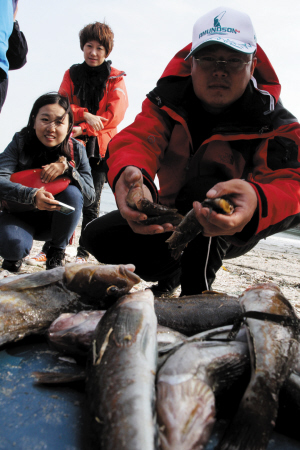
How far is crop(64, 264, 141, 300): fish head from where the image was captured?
1.87 meters

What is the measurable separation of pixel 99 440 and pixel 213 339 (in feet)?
2.31

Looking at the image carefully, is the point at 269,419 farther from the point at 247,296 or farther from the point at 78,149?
the point at 78,149

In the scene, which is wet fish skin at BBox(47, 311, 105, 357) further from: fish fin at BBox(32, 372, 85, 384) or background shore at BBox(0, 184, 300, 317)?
background shore at BBox(0, 184, 300, 317)

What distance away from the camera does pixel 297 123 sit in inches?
105

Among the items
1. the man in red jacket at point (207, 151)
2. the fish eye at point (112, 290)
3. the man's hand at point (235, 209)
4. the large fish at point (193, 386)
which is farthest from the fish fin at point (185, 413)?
the man in red jacket at point (207, 151)

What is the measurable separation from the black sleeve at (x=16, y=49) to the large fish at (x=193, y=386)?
4282mm

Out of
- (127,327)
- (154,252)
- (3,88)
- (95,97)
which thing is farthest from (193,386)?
(95,97)

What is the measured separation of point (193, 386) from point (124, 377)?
0.26m

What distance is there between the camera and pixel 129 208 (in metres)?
2.27

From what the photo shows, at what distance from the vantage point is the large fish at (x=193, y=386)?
1.11 meters

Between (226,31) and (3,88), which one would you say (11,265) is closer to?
(3,88)

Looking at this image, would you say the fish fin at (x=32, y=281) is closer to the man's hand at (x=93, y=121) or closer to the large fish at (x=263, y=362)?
the large fish at (x=263, y=362)

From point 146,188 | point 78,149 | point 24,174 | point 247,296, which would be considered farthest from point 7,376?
point 78,149

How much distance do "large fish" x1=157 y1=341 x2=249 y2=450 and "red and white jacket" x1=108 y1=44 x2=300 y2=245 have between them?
1089 mm
